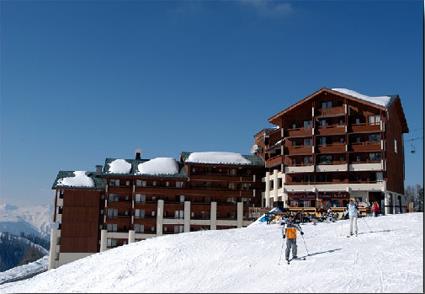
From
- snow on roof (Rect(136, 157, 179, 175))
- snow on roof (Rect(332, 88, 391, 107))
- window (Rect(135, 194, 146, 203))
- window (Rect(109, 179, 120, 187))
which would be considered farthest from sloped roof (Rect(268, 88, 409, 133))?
window (Rect(109, 179, 120, 187))

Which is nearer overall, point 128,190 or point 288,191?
point 288,191

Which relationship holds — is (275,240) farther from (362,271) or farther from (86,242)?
(86,242)

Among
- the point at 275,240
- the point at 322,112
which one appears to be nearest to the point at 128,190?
the point at 322,112

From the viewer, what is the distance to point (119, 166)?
72812 mm

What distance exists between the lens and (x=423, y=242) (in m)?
24.7

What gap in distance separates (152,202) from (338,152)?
25918mm

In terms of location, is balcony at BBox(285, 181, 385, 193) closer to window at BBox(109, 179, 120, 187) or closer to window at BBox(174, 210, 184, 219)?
window at BBox(174, 210, 184, 219)

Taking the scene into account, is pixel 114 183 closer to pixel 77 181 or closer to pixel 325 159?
pixel 77 181

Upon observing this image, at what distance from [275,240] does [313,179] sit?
3780 cm

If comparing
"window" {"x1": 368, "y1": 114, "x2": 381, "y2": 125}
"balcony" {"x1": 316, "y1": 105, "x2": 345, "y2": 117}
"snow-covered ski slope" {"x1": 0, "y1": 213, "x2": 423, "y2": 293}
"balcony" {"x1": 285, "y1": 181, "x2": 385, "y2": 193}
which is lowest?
"snow-covered ski slope" {"x1": 0, "y1": 213, "x2": 423, "y2": 293}

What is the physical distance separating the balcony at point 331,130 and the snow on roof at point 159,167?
69.0ft

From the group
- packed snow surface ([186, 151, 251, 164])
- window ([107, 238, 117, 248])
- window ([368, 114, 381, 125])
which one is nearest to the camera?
window ([368, 114, 381, 125])

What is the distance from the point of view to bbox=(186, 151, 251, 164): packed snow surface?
2822 inches

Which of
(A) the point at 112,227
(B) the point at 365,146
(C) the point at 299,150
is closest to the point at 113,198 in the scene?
(A) the point at 112,227
